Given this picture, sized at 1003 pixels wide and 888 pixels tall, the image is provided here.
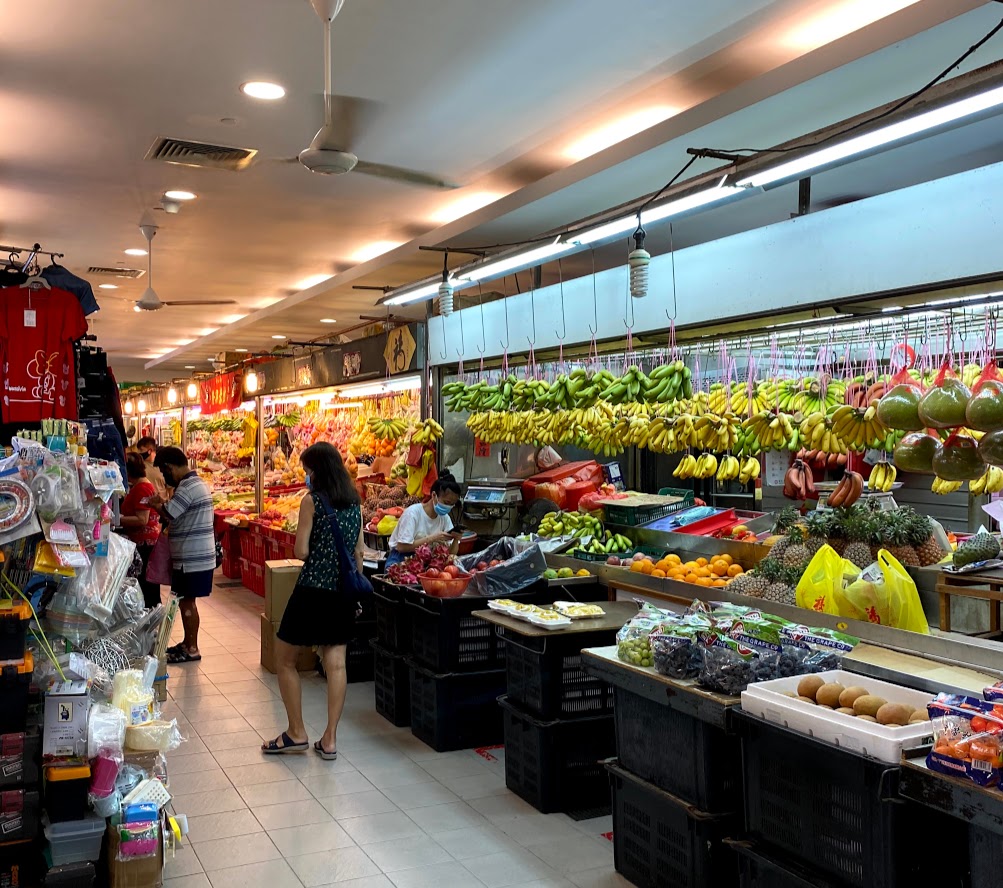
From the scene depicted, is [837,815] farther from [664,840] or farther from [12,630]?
[12,630]

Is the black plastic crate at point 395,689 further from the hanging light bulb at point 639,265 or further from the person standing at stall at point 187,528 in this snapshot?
the hanging light bulb at point 639,265

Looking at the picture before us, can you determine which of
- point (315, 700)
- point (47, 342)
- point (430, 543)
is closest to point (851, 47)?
point (430, 543)

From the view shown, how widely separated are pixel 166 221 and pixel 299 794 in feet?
17.5

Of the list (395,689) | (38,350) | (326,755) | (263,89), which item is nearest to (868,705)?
(326,755)

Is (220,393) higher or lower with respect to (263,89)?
lower

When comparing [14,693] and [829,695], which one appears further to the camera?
[14,693]

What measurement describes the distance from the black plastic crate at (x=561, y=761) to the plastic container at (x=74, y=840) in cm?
205

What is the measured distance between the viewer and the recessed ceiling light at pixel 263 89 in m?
5.01

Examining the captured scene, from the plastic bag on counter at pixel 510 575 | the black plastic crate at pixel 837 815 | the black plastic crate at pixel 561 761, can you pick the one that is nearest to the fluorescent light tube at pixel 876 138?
the black plastic crate at pixel 837 815

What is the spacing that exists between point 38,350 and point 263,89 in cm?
221

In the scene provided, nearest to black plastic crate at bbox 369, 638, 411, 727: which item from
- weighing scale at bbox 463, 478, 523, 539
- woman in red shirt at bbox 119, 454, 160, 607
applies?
weighing scale at bbox 463, 478, 523, 539

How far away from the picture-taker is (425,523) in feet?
23.8

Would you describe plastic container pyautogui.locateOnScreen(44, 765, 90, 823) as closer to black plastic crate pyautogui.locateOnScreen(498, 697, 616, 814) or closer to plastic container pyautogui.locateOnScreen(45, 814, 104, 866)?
plastic container pyautogui.locateOnScreen(45, 814, 104, 866)

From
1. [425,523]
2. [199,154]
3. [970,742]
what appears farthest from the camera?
[425,523]
